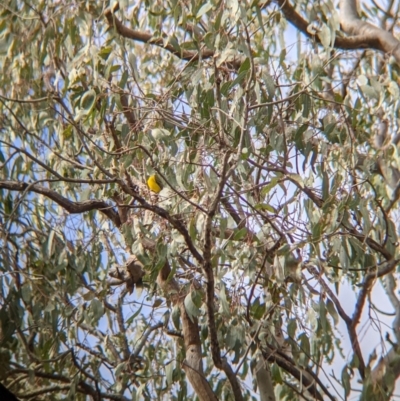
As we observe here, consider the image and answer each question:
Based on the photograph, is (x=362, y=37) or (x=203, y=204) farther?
(x=362, y=37)

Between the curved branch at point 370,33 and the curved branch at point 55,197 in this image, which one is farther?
the curved branch at point 370,33

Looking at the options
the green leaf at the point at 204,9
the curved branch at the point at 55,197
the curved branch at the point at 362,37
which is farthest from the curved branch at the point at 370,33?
the curved branch at the point at 55,197

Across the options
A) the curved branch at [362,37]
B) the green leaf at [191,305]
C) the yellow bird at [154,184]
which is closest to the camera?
the green leaf at [191,305]

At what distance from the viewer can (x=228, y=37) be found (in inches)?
79.2

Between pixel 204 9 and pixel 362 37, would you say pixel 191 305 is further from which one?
pixel 362 37

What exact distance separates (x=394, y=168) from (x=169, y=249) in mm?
1273

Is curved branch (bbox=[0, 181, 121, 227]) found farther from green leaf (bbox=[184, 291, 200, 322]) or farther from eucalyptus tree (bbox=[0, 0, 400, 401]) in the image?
green leaf (bbox=[184, 291, 200, 322])

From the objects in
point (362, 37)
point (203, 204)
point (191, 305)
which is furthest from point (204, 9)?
point (362, 37)

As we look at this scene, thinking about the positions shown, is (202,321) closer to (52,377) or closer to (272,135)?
(52,377)

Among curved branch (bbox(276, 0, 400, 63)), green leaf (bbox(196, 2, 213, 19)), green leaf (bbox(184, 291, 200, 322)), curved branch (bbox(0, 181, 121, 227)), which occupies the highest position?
curved branch (bbox(276, 0, 400, 63))

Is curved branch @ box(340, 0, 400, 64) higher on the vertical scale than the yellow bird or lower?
higher

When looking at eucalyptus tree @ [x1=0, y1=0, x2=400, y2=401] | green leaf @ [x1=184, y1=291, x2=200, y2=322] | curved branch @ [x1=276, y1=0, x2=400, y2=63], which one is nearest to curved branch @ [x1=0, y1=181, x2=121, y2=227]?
eucalyptus tree @ [x1=0, y1=0, x2=400, y2=401]

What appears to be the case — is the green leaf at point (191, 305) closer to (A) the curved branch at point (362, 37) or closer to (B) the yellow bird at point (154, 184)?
(B) the yellow bird at point (154, 184)

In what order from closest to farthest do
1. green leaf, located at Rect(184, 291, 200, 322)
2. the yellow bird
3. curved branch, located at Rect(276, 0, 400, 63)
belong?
green leaf, located at Rect(184, 291, 200, 322), the yellow bird, curved branch, located at Rect(276, 0, 400, 63)
